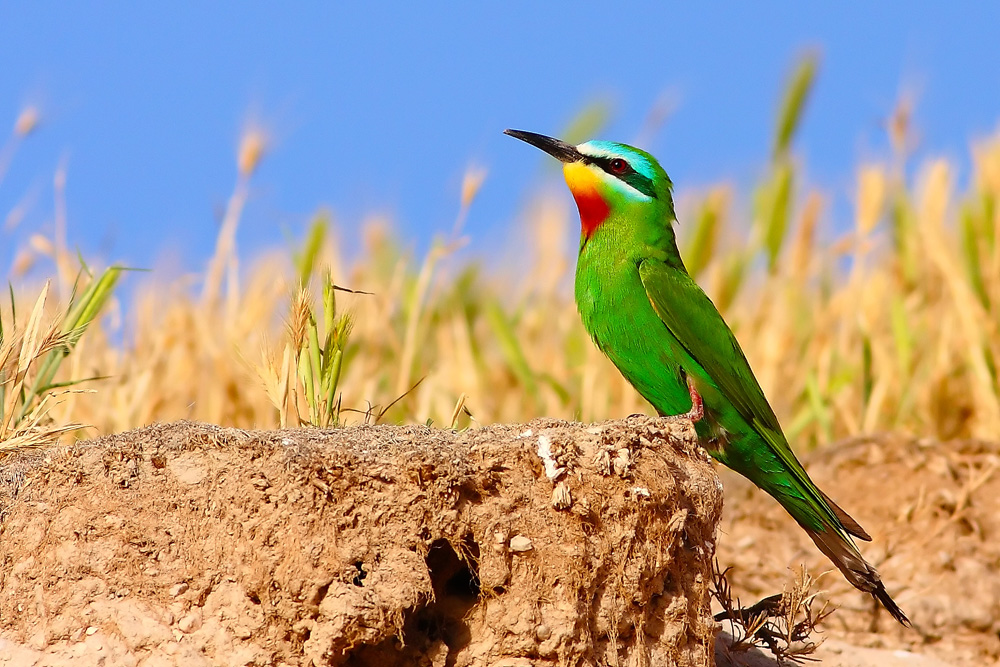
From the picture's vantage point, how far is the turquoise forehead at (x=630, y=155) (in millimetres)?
4887

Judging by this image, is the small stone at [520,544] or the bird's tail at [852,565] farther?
the bird's tail at [852,565]

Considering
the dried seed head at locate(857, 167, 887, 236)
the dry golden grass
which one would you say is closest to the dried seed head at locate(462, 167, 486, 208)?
the dry golden grass

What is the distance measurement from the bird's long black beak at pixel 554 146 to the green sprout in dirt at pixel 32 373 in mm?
1923

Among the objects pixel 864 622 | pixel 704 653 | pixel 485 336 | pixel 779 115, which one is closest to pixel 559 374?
pixel 485 336

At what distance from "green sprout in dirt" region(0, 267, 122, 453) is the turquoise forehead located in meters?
2.00

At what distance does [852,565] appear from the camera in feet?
13.5

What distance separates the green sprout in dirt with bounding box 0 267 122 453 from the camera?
12.0 ft

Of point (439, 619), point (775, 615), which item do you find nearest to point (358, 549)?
point (439, 619)

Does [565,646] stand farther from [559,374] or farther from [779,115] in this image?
[779,115]

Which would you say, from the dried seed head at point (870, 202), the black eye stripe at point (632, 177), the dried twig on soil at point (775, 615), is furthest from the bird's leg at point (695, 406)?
the dried seed head at point (870, 202)

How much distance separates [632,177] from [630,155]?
116 millimetres

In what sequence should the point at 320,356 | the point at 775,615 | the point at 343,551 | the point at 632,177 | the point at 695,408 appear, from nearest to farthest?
the point at 343,551 → the point at 775,615 → the point at 320,356 → the point at 695,408 → the point at 632,177

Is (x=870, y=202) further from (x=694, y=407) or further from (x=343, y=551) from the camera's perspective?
(x=343, y=551)

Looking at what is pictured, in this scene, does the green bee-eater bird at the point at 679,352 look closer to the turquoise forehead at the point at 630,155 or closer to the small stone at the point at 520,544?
the turquoise forehead at the point at 630,155
